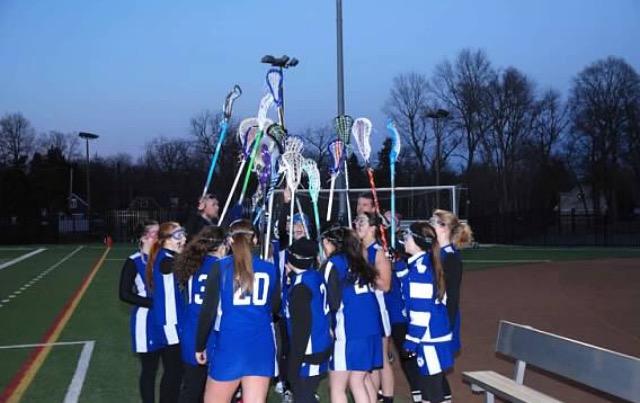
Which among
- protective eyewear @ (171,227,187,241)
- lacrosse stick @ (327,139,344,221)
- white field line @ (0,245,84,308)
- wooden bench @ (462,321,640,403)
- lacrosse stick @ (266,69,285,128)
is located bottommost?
white field line @ (0,245,84,308)

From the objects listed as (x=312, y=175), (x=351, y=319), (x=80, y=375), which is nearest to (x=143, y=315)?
(x=351, y=319)

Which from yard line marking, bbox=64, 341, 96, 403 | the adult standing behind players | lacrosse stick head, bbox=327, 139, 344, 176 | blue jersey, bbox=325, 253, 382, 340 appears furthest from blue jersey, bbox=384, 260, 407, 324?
yard line marking, bbox=64, 341, 96, 403

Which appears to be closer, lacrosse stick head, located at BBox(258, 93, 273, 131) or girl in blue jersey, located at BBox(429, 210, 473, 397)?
girl in blue jersey, located at BBox(429, 210, 473, 397)

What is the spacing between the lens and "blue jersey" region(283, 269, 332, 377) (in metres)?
5.09

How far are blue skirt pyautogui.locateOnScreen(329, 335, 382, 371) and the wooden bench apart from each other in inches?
44.8

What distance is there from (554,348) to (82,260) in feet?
83.0

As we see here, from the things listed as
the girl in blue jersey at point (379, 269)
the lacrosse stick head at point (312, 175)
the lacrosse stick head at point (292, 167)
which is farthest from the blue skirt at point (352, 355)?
the lacrosse stick head at point (312, 175)

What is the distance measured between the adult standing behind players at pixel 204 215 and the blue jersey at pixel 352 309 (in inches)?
80.1

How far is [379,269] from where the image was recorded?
5941mm

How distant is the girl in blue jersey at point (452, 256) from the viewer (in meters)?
5.70

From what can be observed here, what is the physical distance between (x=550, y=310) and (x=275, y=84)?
7.78 meters

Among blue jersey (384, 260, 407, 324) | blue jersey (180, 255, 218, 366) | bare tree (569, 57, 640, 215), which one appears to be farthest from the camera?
bare tree (569, 57, 640, 215)

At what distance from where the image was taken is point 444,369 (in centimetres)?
562

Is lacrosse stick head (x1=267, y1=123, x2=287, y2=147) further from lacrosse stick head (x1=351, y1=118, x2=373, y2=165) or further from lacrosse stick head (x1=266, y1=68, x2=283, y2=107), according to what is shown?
lacrosse stick head (x1=351, y1=118, x2=373, y2=165)
